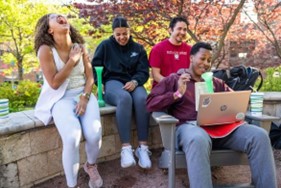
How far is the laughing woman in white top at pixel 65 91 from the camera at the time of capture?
2289mm

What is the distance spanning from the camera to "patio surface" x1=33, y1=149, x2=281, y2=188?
8.30 ft

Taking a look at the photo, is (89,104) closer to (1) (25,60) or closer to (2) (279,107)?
(2) (279,107)

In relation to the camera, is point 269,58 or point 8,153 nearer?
point 8,153

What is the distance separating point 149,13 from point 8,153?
341cm

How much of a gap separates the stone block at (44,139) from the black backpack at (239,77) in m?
1.59

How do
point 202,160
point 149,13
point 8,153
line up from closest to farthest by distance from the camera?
point 202,160
point 8,153
point 149,13

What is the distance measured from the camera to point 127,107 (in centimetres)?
264

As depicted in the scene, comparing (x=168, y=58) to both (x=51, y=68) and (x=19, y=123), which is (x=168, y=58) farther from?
(x=19, y=123)

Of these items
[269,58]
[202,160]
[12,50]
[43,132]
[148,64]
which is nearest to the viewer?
[202,160]

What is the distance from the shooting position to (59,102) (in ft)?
7.75

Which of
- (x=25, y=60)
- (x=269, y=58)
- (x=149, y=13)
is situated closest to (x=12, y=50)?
(x=25, y=60)

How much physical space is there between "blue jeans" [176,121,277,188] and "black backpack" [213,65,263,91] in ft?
2.31

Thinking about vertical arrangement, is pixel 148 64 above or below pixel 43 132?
above

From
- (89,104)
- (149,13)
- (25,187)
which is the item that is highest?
(149,13)
